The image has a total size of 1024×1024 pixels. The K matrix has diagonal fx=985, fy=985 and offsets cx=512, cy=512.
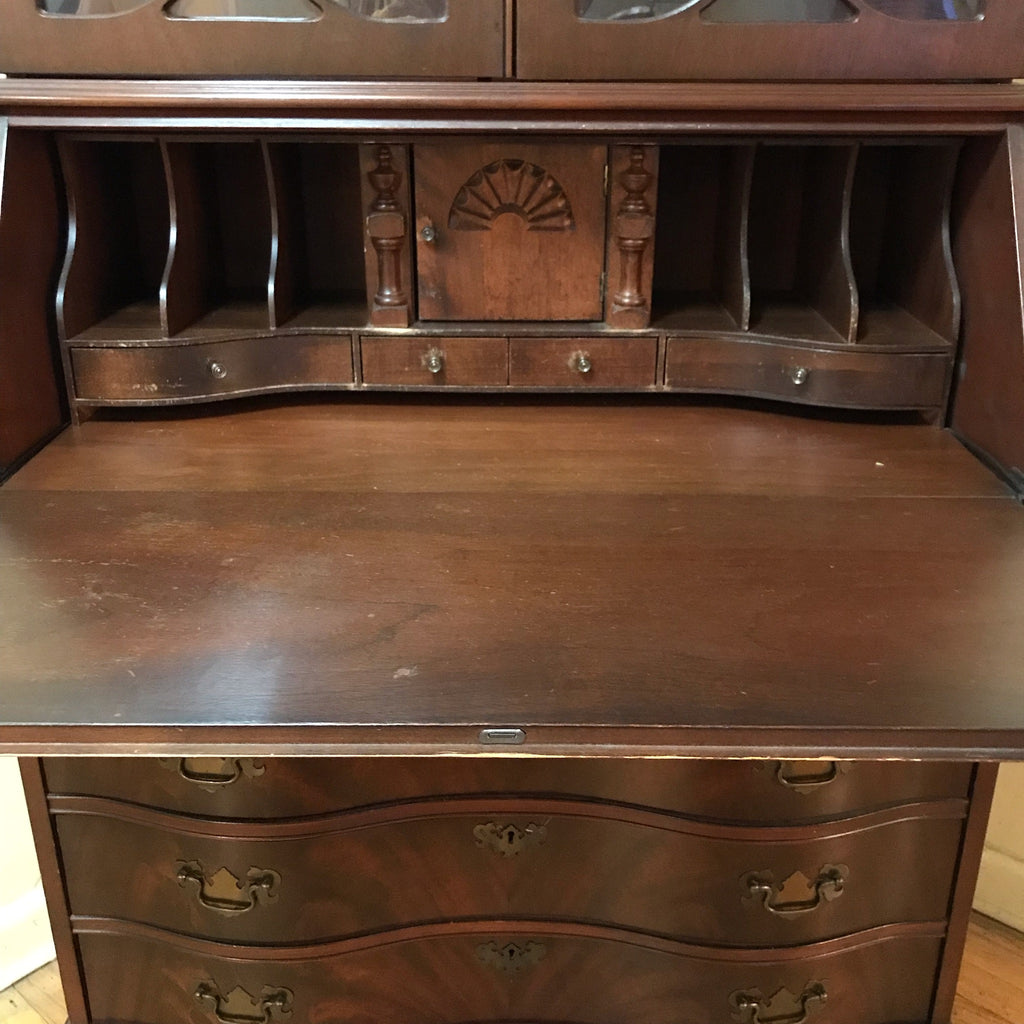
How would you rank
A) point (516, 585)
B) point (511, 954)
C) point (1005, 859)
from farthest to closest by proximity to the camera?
point (1005, 859), point (511, 954), point (516, 585)

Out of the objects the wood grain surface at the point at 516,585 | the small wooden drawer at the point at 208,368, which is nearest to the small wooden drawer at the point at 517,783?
the wood grain surface at the point at 516,585

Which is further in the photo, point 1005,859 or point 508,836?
point 1005,859

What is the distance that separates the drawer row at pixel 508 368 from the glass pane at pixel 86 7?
365mm

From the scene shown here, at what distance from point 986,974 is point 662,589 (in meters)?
1.05

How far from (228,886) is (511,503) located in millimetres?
472

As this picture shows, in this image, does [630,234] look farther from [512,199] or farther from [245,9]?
[245,9]

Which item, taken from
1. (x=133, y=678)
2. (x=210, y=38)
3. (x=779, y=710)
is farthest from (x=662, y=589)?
(x=210, y=38)

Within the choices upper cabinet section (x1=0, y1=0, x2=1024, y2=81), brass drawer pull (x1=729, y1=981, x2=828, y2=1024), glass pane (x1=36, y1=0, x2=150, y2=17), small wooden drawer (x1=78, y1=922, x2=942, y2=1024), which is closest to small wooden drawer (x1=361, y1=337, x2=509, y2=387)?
upper cabinet section (x1=0, y1=0, x2=1024, y2=81)

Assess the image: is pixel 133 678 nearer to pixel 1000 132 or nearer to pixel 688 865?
pixel 688 865

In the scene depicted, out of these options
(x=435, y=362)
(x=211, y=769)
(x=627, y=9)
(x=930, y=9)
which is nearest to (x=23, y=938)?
(x=211, y=769)

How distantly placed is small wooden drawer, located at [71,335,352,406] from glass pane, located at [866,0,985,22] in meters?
0.72

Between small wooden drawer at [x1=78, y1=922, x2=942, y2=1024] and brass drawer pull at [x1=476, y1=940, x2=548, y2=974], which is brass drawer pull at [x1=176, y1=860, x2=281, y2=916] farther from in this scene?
brass drawer pull at [x1=476, y1=940, x2=548, y2=974]

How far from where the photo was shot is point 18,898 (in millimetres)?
1473

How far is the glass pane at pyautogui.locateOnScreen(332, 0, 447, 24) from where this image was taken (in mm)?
1031
